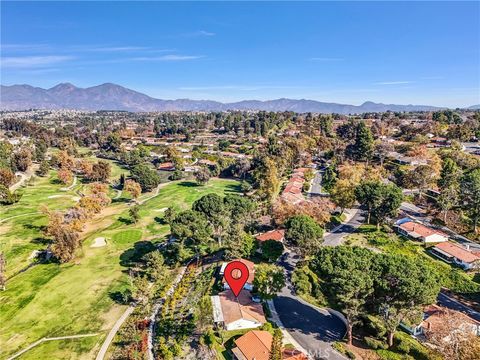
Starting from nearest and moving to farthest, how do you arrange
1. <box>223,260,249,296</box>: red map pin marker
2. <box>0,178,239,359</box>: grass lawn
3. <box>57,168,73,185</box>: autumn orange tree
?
<box>0,178,239,359</box>: grass lawn → <box>223,260,249,296</box>: red map pin marker → <box>57,168,73,185</box>: autumn orange tree

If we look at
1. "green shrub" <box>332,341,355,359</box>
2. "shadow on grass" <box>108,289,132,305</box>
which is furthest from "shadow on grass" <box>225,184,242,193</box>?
"green shrub" <box>332,341,355,359</box>

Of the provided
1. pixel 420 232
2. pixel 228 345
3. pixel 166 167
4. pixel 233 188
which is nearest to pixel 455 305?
pixel 420 232

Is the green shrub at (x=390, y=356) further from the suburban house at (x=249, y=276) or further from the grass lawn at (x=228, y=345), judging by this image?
the suburban house at (x=249, y=276)

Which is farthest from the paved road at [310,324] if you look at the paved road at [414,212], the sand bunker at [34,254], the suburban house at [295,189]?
the sand bunker at [34,254]

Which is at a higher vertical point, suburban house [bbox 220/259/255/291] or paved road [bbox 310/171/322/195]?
paved road [bbox 310/171/322/195]

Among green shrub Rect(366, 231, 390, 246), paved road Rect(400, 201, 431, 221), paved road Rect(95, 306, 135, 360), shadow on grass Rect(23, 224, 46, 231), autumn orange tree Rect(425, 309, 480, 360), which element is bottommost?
shadow on grass Rect(23, 224, 46, 231)

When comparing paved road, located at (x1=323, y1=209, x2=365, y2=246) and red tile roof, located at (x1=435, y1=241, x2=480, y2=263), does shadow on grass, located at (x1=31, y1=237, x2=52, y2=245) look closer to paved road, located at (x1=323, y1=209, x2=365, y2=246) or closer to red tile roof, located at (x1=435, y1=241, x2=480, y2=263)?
paved road, located at (x1=323, y1=209, x2=365, y2=246)

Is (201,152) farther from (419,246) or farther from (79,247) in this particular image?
(419,246)

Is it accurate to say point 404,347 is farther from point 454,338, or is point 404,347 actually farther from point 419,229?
point 419,229
